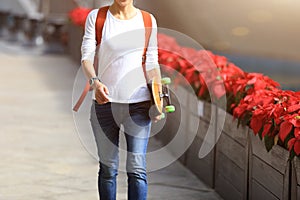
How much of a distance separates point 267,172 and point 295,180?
1.58 ft

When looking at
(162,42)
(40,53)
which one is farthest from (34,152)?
(40,53)

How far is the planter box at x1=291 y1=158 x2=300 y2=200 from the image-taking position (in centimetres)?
448

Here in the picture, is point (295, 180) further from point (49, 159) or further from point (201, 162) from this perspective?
point (49, 159)

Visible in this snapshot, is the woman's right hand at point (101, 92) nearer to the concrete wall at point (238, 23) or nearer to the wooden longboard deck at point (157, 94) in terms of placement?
the wooden longboard deck at point (157, 94)

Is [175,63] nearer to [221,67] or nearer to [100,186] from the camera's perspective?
[221,67]

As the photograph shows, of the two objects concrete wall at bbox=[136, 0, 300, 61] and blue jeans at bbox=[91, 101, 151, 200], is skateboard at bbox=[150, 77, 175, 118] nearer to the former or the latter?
blue jeans at bbox=[91, 101, 151, 200]

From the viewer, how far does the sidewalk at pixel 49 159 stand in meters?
6.17

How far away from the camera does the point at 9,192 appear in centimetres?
607

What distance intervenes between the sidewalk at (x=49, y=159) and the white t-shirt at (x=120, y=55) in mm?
1789

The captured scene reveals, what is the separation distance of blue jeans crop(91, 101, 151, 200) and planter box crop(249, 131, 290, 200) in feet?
3.15

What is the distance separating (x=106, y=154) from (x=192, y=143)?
2595mm

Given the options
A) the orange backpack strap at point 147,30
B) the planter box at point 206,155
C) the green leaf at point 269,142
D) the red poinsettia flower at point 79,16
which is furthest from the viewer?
the red poinsettia flower at point 79,16

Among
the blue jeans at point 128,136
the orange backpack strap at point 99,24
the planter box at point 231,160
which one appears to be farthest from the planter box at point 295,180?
the orange backpack strap at point 99,24

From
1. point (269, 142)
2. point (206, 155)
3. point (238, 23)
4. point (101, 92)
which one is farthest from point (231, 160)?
point (238, 23)
